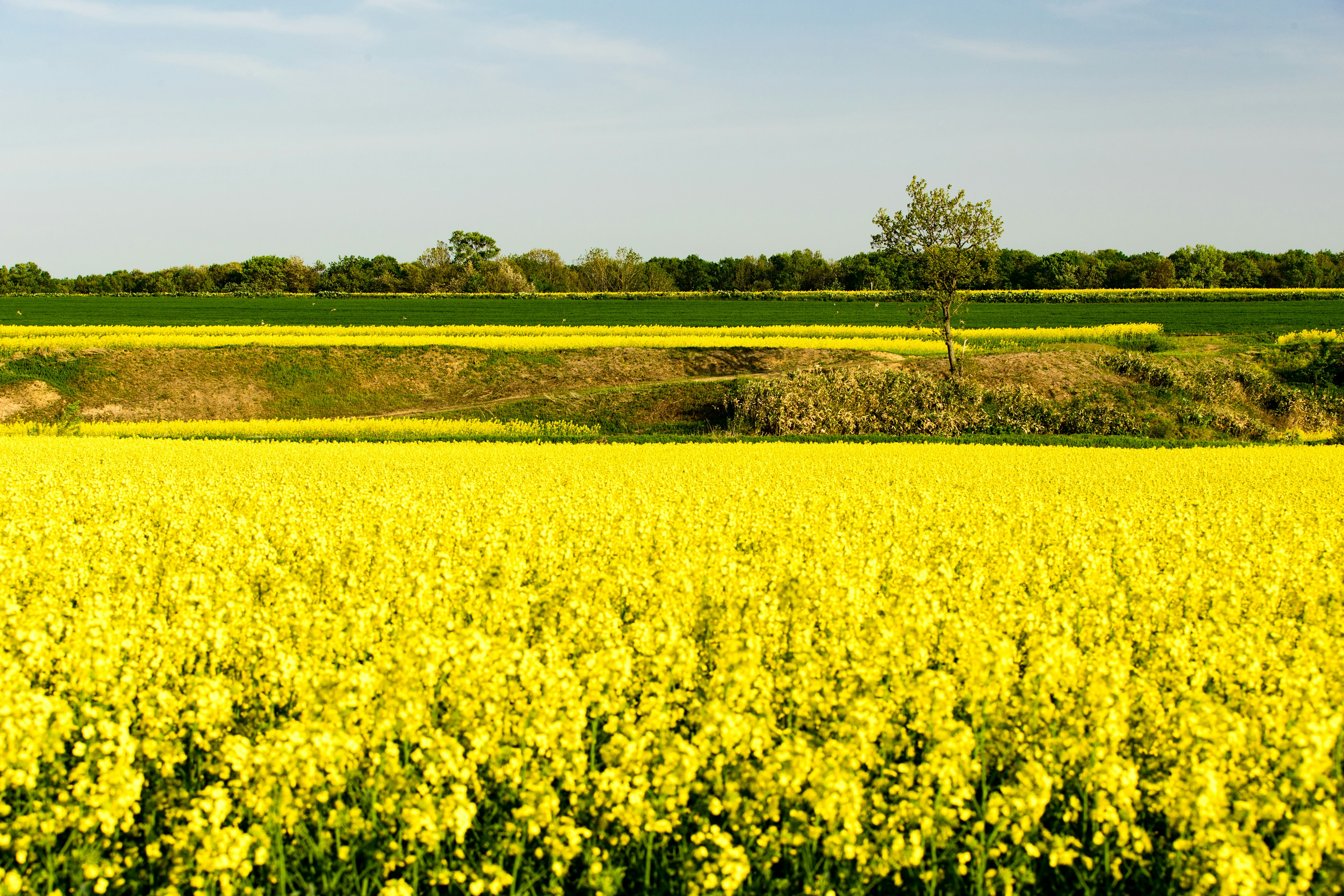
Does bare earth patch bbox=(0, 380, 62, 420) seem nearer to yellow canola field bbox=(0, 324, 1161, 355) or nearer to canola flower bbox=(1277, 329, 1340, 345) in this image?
yellow canola field bbox=(0, 324, 1161, 355)

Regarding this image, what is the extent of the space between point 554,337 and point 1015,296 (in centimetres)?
4850

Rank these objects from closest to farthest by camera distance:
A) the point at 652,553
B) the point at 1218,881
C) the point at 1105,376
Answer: the point at 1218,881, the point at 652,553, the point at 1105,376

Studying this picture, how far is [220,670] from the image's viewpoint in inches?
217

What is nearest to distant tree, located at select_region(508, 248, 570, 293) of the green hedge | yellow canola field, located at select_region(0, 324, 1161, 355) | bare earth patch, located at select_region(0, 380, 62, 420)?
the green hedge

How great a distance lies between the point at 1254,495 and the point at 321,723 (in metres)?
15.1

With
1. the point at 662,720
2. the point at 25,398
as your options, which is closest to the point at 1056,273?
the point at 25,398

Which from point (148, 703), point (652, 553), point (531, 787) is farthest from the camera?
point (652, 553)

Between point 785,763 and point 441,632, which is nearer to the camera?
point 785,763

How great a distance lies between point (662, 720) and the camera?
167 inches

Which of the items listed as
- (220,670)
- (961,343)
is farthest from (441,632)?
(961,343)

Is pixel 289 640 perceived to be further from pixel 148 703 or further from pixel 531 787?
pixel 531 787

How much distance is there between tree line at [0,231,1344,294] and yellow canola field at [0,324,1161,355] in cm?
3821

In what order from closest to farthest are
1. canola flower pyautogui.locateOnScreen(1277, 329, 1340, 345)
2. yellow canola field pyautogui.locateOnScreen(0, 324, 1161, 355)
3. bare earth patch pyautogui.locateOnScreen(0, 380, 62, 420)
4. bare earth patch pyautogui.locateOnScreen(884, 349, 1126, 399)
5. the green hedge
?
bare earth patch pyautogui.locateOnScreen(0, 380, 62, 420) → bare earth patch pyautogui.locateOnScreen(884, 349, 1126, 399) → canola flower pyautogui.locateOnScreen(1277, 329, 1340, 345) → yellow canola field pyautogui.locateOnScreen(0, 324, 1161, 355) → the green hedge

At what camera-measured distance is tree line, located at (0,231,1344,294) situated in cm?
9931
